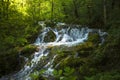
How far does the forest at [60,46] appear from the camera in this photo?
866cm

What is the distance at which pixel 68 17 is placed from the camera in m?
33.8

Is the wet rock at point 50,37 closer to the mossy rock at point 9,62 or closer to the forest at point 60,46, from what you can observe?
the forest at point 60,46

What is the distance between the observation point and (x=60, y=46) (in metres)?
17.9

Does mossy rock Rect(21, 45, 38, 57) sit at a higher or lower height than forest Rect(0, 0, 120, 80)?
lower

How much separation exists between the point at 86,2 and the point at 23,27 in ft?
73.1

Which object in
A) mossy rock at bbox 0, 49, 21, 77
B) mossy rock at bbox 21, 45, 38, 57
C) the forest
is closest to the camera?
the forest

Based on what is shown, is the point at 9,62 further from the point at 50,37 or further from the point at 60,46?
the point at 50,37

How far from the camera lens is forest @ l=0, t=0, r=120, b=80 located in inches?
341

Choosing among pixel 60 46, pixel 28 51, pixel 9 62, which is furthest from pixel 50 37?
pixel 9 62

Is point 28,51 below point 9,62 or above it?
above

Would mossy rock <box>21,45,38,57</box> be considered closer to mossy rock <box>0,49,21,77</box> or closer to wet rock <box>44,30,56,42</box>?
mossy rock <box>0,49,21,77</box>

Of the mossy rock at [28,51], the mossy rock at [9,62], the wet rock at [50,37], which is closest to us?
the mossy rock at [9,62]

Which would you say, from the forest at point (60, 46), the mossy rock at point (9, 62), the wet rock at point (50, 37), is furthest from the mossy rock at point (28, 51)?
the wet rock at point (50, 37)

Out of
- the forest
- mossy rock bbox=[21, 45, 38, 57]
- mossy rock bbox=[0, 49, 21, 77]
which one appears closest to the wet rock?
the forest
